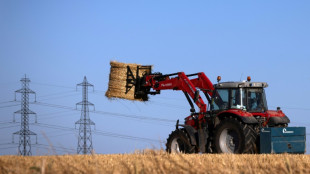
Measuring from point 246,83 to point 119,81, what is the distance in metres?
6.87

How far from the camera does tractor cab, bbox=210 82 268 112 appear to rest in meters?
14.8

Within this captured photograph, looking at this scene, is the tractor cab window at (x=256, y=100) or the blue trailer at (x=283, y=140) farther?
the tractor cab window at (x=256, y=100)

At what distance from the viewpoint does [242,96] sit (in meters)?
14.8

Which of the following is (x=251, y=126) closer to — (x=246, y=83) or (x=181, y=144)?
(x=246, y=83)

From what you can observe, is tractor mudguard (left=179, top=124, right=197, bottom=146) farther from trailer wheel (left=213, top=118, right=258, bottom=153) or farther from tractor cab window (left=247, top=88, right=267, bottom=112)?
tractor cab window (left=247, top=88, right=267, bottom=112)

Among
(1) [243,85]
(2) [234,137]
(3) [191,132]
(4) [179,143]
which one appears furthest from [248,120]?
(4) [179,143]

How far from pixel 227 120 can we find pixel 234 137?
1.79 ft

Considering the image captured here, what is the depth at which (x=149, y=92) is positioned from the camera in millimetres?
19859

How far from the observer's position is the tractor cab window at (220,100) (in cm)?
1516

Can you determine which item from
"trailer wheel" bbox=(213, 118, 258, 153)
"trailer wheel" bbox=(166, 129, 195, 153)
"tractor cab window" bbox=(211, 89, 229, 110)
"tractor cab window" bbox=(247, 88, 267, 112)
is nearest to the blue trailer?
"trailer wheel" bbox=(213, 118, 258, 153)

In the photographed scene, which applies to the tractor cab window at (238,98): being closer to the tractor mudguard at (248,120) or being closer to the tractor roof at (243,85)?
the tractor roof at (243,85)

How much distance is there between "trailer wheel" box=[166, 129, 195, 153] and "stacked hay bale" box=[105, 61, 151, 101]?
4.21 m

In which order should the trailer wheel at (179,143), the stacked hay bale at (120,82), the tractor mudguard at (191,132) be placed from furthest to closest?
the stacked hay bale at (120,82) → the trailer wheel at (179,143) → the tractor mudguard at (191,132)

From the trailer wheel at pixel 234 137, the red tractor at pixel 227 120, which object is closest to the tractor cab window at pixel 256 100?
the red tractor at pixel 227 120
